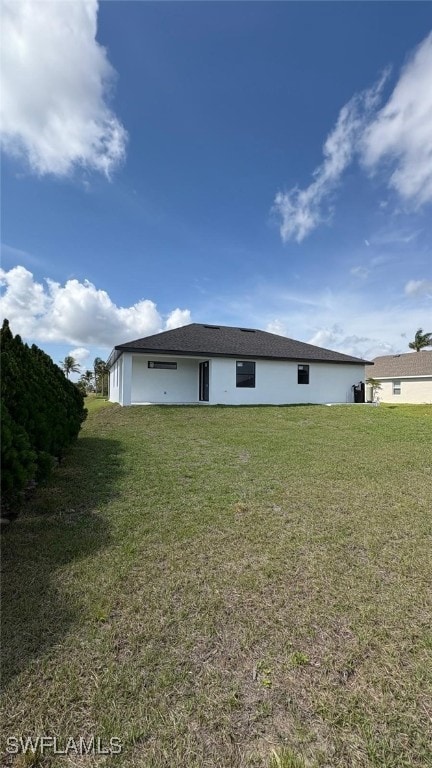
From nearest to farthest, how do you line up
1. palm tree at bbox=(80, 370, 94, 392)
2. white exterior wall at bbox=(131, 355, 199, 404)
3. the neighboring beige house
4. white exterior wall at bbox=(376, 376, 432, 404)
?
white exterior wall at bbox=(131, 355, 199, 404), white exterior wall at bbox=(376, 376, 432, 404), the neighboring beige house, palm tree at bbox=(80, 370, 94, 392)

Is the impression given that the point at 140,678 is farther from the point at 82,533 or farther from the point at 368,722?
the point at 82,533

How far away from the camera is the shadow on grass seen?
2.22 meters

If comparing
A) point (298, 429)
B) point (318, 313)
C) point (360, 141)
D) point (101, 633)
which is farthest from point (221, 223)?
point (101, 633)

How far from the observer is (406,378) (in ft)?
85.7

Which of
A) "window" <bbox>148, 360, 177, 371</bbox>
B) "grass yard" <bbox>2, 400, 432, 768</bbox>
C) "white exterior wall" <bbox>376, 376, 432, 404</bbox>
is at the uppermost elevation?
"window" <bbox>148, 360, 177, 371</bbox>

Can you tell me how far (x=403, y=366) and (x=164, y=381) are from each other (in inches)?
807

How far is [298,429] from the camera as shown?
10.7m

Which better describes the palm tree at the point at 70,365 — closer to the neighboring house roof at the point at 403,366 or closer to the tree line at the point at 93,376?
the tree line at the point at 93,376

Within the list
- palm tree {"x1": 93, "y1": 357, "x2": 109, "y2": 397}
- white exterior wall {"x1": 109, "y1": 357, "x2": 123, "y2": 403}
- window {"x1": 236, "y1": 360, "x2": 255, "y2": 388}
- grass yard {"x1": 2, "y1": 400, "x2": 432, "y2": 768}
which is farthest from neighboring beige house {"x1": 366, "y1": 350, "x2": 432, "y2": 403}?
palm tree {"x1": 93, "y1": 357, "x2": 109, "y2": 397}

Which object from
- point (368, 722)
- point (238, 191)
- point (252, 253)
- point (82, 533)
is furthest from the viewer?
point (252, 253)

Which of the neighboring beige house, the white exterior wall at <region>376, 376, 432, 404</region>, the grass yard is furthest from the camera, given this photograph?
the neighboring beige house

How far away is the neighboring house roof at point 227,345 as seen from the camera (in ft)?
52.0

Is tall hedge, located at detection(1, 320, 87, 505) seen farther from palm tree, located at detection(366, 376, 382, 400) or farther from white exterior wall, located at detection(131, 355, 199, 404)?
palm tree, located at detection(366, 376, 382, 400)

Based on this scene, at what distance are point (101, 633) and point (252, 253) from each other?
16731 mm
